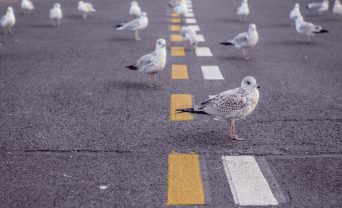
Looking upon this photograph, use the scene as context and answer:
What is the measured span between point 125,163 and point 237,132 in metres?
1.59

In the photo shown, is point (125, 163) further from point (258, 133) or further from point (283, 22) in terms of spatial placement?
point (283, 22)

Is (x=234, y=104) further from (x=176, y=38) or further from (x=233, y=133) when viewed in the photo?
(x=176, y=38)

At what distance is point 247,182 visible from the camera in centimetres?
550

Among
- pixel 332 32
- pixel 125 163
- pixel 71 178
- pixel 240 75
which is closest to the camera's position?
pixel 71 178

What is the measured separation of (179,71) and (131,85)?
57.0 inches

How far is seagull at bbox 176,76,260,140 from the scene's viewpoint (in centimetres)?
685

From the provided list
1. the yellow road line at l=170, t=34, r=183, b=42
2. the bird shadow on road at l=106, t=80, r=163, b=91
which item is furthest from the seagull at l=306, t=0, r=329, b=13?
the bird shadow on road at l=106, t=80, r=163, b=91

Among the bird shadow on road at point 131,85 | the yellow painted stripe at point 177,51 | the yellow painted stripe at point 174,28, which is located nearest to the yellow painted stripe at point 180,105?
the bird shadow on road at point 131,85

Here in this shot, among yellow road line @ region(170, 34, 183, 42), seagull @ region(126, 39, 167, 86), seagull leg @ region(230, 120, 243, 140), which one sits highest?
seagull leg @ region(230, 120, 243, 140)

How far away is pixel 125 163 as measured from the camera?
19.7ft

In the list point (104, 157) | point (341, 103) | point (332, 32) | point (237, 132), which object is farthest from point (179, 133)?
point (332, 32)

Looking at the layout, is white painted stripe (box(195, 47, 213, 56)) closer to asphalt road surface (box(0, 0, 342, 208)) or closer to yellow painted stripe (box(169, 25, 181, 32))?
asphalt road surface (box(0, 0, 342, 208))

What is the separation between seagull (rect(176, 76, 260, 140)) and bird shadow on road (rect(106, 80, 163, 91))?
2.59 meters

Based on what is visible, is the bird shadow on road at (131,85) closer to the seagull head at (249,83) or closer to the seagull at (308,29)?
the seagull head at (249,83)
